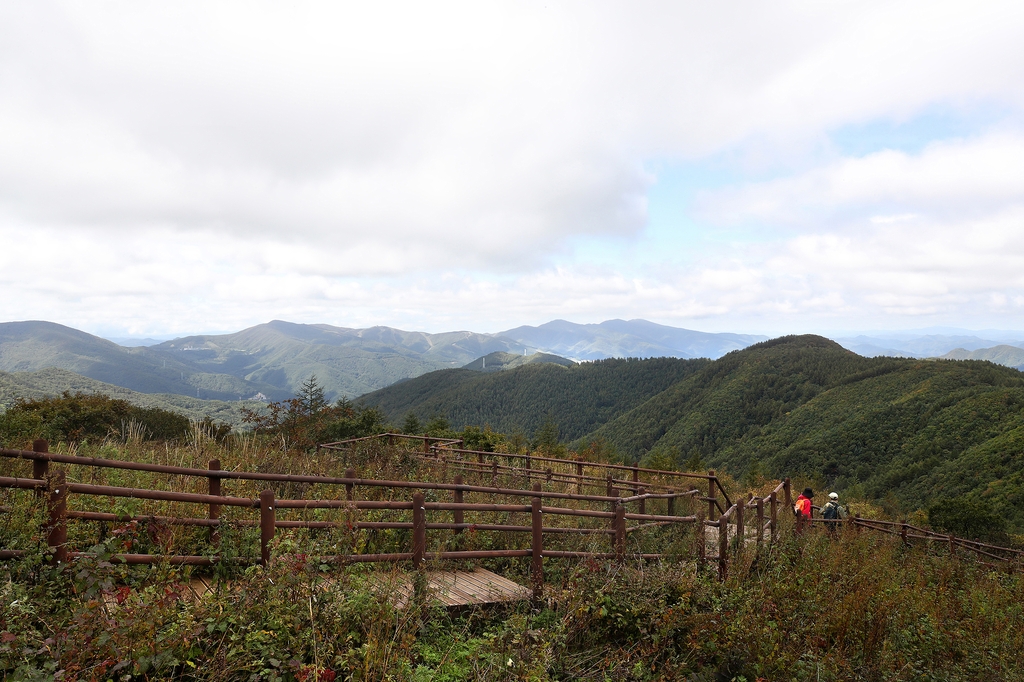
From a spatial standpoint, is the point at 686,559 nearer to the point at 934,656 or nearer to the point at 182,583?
the point at 934,656

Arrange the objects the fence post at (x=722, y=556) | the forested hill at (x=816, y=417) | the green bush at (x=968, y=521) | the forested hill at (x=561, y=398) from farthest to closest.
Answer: the forested hill at (x=561, y=398) → the forested hill at (x=816, y=417) → the green bush at (x=968, y=521) → the fence post at (x=722, y=556)

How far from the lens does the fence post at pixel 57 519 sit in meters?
4.04

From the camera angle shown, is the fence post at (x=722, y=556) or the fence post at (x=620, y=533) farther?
the fence post at (x=722, y=556)

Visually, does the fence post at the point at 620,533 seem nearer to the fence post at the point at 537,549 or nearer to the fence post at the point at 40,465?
the fence post at the point at 537,549

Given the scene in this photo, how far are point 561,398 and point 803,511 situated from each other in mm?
173535

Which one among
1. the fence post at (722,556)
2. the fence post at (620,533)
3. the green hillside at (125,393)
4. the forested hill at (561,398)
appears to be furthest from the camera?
the forested hill at (561,398)

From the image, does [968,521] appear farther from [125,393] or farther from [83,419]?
[125,393]

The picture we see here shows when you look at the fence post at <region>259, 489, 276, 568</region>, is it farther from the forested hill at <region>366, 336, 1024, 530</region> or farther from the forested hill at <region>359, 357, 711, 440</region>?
the forested hill at <region>359, 357, 711, 440</region>

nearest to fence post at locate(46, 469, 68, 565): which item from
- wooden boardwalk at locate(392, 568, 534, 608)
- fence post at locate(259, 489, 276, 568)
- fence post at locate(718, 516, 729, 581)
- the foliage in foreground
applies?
the foliage in foreground

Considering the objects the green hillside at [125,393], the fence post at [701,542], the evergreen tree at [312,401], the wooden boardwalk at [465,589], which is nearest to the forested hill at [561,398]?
the green hillside at [125,393]

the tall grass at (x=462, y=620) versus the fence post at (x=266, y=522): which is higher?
the fence post at (x=266, y=522)

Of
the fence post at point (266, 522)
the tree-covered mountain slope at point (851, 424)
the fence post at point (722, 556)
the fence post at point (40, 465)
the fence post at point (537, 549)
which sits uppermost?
the fence post at point (40, 465)

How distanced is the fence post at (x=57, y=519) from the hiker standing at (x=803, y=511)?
1053 cm

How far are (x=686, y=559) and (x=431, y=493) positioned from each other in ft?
13.1
